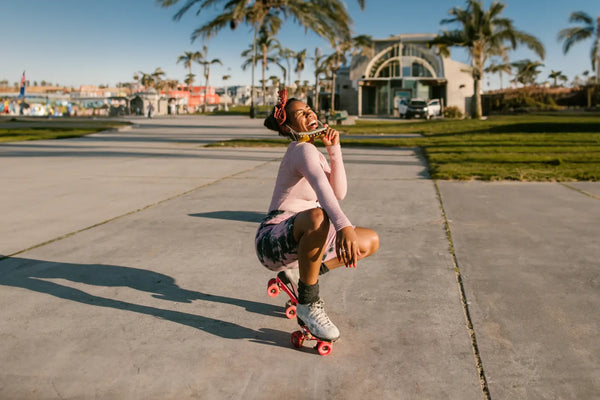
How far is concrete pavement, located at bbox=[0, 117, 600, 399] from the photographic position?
7.60 feet

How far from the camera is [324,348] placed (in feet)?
8.55

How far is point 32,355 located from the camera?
8.32 ft

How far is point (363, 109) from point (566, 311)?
5931cm

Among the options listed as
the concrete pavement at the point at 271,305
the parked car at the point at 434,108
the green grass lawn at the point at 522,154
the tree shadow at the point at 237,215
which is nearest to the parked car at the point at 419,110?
the parked car at the point at 434,108

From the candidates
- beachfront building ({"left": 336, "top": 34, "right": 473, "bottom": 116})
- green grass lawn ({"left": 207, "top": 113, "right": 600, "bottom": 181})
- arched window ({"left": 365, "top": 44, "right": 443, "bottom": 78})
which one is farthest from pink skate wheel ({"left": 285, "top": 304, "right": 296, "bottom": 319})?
arched window ({"left": 365, "top": 44, "right": 443, "bottom": 78})

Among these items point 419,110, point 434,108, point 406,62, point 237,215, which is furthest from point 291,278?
point 406,62

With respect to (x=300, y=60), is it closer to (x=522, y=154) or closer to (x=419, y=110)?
(x=419, y=110)

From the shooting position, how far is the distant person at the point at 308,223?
2523 mm

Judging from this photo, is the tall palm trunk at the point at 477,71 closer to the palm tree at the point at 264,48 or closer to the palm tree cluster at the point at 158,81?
the palm tree at the point at 264,48

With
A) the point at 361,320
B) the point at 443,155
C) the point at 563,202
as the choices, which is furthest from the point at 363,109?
the point at 361,320

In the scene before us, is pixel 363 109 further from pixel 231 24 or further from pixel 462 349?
pixel 462 349

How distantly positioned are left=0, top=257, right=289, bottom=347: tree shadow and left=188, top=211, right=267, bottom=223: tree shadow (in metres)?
1.89

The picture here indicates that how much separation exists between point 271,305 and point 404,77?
186 feet

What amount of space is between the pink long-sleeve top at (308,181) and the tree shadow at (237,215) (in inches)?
107
